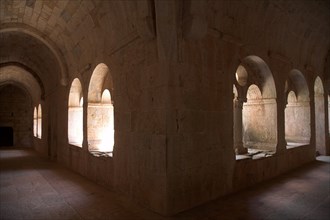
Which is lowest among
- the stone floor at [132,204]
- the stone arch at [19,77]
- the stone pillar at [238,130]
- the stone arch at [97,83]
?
the stone floor at [132,204]

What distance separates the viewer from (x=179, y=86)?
3.44m

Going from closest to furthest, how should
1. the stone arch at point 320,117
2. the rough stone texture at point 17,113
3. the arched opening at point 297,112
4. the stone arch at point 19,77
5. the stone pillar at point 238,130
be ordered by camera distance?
the stone pillar at point 238,130
the arched opening at point 297,112
the stone arch at point 320,117
the stone arch at point 19,77
the rough stone texture at point 17,113

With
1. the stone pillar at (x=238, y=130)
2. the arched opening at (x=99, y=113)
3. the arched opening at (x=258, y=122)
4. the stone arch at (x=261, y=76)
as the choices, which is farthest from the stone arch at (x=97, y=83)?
the arched opening at (x=258, y=122)

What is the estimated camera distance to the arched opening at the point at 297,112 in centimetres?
752

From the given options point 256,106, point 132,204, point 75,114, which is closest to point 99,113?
point 75,114

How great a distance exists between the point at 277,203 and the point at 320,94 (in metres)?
6.40

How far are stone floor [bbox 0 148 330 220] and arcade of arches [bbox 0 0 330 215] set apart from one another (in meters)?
0.23

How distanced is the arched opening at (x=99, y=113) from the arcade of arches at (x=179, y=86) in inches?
1.0

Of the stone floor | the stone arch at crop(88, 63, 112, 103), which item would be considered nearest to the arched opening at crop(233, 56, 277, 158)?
the stone floor

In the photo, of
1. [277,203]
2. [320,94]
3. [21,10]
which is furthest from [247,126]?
[21,10]

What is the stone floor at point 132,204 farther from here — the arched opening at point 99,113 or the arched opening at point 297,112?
the arched opening at point 297,112

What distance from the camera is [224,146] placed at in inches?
165

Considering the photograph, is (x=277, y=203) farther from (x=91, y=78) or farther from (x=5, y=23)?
→ (x=5, y=23)

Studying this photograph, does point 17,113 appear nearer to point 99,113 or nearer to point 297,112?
point 99,113
